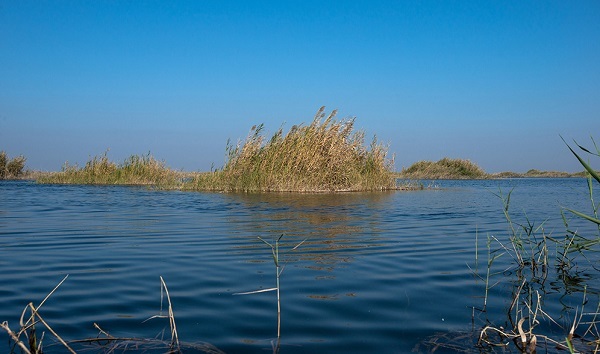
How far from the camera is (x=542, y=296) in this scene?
393 cm

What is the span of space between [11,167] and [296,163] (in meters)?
24.6

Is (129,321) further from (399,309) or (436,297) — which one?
(436,297)

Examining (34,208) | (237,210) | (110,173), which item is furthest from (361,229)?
(110,173)

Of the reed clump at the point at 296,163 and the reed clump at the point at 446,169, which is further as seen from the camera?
the reed clump at the point at 446,169

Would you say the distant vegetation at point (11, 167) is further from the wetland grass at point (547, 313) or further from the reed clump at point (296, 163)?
the wetland grass at point (547, 313)

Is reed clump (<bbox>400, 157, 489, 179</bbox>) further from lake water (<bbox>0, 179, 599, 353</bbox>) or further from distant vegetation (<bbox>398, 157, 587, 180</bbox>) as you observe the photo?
lake water (<bbox>0, 179, 599, 353</bbox>)

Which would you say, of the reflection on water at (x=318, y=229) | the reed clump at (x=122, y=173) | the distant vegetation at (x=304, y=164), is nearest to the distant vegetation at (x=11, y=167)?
the reed clump at (x=122, y=173)

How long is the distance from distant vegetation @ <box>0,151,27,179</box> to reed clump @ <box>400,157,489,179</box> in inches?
1267

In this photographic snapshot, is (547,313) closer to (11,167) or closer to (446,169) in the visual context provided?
(11,167)

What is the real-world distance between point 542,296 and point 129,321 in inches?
117

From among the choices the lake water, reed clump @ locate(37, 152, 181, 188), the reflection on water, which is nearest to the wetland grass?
the lake water

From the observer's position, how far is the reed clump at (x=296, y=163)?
65.8ft

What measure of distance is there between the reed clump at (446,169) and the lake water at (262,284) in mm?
41897

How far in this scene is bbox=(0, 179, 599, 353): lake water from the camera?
293cm
